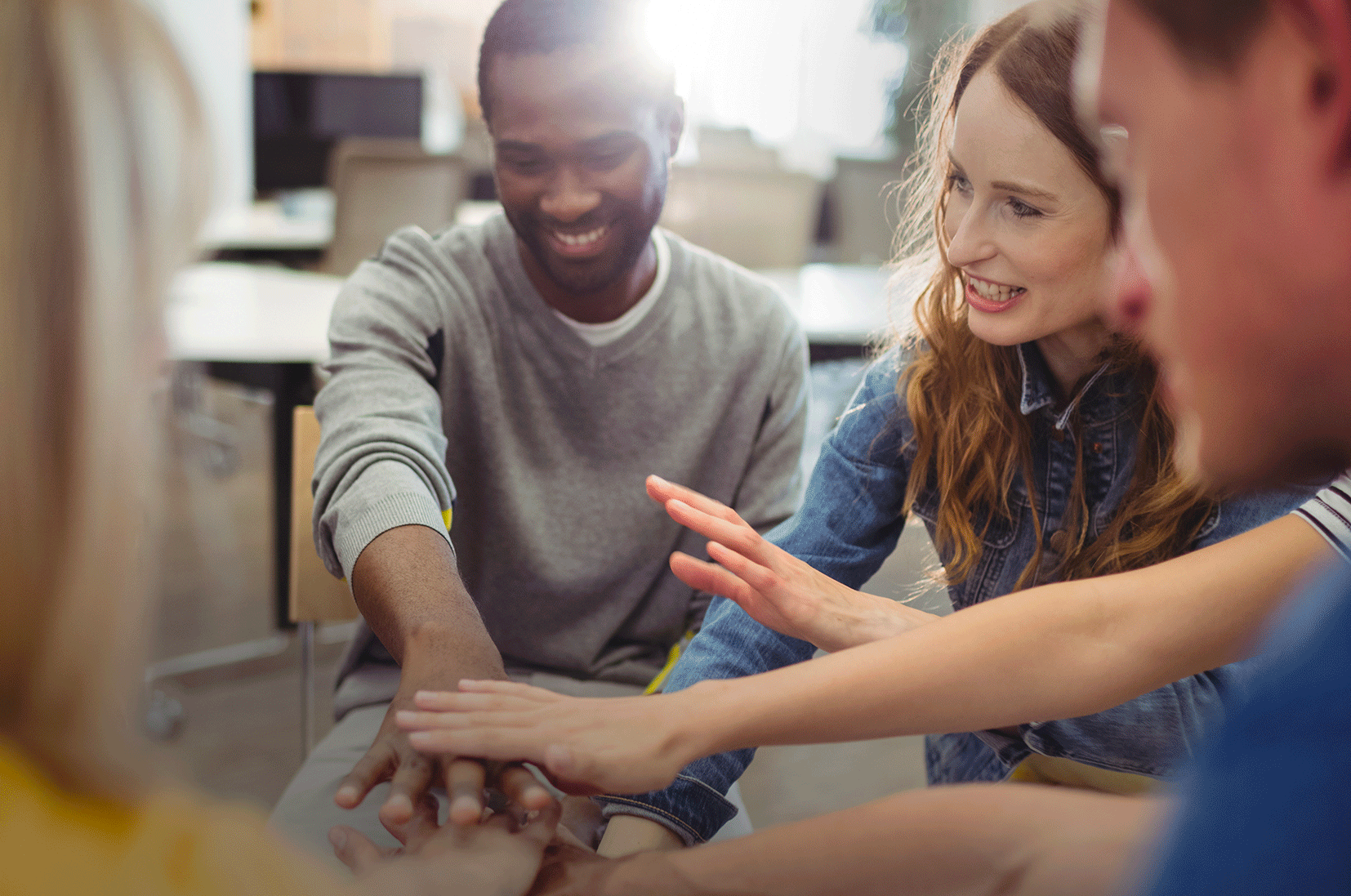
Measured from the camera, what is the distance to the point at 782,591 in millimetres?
720

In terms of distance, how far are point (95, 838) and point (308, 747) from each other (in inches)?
30.6

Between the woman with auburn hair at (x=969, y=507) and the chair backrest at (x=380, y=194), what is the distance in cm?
219

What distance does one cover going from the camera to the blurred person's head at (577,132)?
2.84 ft

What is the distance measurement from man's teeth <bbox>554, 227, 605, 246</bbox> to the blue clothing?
76cm

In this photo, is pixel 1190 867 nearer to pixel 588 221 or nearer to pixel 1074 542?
pixel 1074 542

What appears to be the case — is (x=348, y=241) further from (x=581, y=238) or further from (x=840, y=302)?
(x=581, y=238)

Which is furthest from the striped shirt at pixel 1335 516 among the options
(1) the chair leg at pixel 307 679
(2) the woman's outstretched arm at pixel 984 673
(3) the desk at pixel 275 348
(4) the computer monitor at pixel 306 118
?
(4) the computer monitor at pixel 306 118

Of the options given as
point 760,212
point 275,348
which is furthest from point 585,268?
point 760,212

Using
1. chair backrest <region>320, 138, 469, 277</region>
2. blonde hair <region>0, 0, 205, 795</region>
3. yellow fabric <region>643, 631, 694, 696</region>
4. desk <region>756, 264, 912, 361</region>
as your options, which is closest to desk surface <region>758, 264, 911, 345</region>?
desk <region>756, 264, 912, 361</region>

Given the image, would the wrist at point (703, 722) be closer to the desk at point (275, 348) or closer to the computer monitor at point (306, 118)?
the desk at point (275, 348)

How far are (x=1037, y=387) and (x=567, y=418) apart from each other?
1.38ft

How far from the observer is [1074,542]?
2.68 feet

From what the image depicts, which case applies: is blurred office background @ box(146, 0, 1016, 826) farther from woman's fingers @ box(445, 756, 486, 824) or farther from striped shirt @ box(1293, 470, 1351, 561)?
striped shirt @ box(1293, 470, 1351, 561)

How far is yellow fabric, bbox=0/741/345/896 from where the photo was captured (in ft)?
1.24
